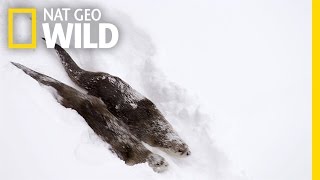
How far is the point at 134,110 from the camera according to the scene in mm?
5707

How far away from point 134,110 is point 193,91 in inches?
43.4

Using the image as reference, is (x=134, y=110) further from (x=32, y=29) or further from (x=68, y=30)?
(x=32, y=29)

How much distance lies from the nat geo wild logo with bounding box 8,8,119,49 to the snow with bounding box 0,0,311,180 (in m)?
0.15

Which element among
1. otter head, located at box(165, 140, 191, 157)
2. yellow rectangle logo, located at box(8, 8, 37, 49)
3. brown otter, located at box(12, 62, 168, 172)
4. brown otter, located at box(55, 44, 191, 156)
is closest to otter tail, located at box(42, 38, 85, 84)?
brown otter, located at box(55, 44, 191, 156)

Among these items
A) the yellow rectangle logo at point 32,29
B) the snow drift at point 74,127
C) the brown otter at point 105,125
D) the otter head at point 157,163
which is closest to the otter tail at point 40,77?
the brown otter at point 105,125

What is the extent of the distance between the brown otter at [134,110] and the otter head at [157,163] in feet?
1.67

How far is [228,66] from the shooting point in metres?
7.25

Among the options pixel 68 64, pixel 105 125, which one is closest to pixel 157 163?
pixel 105 125

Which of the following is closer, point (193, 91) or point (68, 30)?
point (68, 30)

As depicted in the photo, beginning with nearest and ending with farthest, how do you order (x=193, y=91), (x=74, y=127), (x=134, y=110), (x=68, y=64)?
(x=74, y=127), (x=134, y=110), (x=68, y=64), (x=193, y=91)

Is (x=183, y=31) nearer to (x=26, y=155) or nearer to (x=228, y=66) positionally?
(x=228, y=66)

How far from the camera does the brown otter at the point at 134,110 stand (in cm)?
566

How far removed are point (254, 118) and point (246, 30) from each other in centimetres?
237

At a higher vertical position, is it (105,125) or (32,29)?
(32,29)
